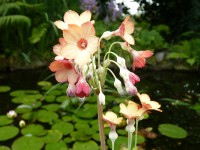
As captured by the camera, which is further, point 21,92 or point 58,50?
point 21,92

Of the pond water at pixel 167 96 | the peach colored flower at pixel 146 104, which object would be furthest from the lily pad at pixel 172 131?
the peach colored flower at pixel 146 104

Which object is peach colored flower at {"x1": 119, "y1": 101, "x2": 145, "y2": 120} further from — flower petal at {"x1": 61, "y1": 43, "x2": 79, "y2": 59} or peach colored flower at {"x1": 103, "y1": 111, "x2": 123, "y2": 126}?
flower petal at {"x1": 61, "y1": 43, "x2": 79, "y2": 59}

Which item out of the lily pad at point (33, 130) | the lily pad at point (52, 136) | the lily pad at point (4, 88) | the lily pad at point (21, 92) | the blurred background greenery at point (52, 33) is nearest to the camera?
the lily pad at point (52, 136)

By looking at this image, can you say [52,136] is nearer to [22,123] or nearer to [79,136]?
[79,136]

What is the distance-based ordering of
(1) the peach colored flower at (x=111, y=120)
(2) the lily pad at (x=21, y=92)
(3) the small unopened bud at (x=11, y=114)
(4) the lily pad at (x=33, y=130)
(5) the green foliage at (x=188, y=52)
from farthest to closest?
(5) the green foliage at (x=188, y=52) → (2) the lily pad at (x=21, y=92) → (3) the small unopened bud at (x=11, y=114) → (4) the lily pad at (x=33, y=130) → (1) the peach colored flower at (x=111, y=120)

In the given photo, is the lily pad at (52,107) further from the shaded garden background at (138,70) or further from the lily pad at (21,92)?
the lily pad at (21,92)

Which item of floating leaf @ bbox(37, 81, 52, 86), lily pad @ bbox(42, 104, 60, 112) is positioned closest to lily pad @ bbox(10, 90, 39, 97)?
floating leaf @ bbox(37, 81, 52, 86)

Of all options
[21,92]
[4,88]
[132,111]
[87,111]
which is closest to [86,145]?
[87,111]
